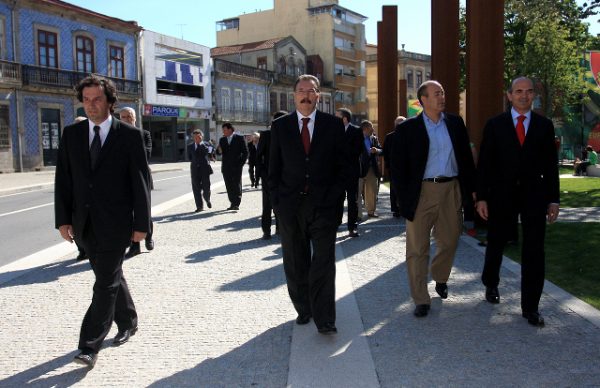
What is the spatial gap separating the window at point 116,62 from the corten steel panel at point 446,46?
1226 inches

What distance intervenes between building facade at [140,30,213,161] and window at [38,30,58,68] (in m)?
8.08

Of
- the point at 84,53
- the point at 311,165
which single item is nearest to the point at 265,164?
the point at 311,165

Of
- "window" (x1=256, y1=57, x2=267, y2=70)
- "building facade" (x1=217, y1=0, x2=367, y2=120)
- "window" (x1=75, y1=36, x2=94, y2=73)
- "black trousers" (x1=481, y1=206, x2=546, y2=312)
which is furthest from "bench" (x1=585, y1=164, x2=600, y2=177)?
"building facade" (x1=217, y1=0, x2=367, y2=120)

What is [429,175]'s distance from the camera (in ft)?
16.4

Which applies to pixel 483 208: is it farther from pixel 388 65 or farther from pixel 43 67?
pixel 43 67

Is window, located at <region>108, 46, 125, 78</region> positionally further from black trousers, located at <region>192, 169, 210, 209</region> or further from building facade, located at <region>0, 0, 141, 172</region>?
black trousers, located at <region>192, 169, 210, 209</region>

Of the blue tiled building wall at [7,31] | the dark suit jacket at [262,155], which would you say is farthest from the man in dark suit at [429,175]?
the blue tiled building wall at [7,31]

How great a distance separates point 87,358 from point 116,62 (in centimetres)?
3931

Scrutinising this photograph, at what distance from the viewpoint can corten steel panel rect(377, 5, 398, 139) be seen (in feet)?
63.7

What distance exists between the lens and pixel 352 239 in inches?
348

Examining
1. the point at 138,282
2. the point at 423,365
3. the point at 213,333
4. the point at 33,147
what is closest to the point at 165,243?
the point at 138,282

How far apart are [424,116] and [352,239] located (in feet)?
13.2

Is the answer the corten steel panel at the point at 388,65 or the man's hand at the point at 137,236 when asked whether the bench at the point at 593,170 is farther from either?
the man's hand at the point at 137,236

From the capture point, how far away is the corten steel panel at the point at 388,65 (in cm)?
1942
